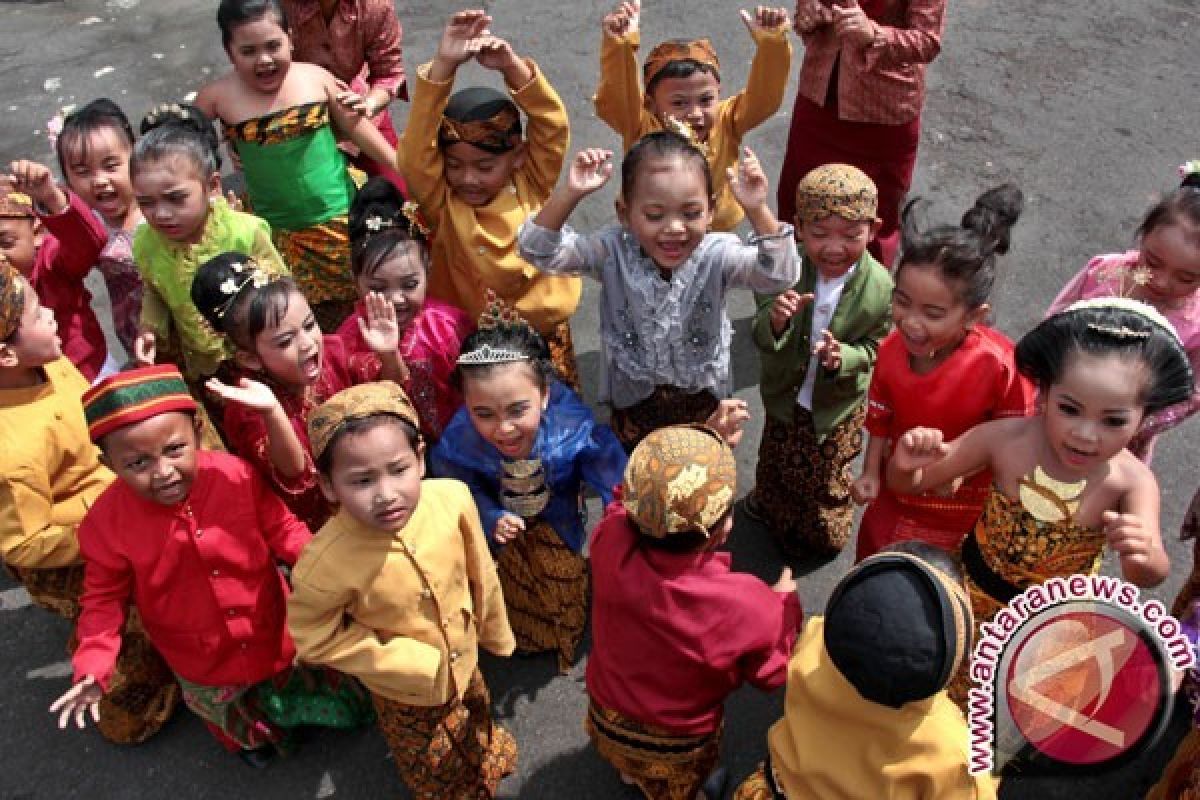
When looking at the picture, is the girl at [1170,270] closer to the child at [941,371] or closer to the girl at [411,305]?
the child at [941,371]

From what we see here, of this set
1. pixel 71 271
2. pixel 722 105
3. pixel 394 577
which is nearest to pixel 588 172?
pixel 722 105

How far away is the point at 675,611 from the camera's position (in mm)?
2463

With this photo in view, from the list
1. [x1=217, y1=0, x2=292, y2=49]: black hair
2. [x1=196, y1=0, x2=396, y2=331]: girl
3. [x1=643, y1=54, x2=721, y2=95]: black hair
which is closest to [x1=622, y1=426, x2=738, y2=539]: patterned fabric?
[x1=643, y1=54, x2=721, y2=95]: black hair

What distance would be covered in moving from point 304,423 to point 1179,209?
2.96 m

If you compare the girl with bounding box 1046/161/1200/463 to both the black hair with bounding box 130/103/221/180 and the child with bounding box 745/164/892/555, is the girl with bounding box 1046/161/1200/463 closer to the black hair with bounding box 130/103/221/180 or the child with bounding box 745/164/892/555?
the child with bounding box 745/164/892/555

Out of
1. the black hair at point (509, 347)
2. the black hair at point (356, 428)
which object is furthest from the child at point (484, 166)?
the black hair at point (356, 428)

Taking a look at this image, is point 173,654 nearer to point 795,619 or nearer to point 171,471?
point 171,471

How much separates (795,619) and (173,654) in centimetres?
198

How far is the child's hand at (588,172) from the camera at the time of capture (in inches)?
126

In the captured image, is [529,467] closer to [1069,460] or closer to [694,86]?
[1069,460]

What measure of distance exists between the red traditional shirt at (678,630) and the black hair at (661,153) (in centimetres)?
114

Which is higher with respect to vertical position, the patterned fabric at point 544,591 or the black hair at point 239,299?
the black hair at point 239,299

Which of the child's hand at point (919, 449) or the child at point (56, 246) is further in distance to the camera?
the child at point (56, 246)

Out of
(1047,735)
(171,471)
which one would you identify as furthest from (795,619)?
(171,471)
